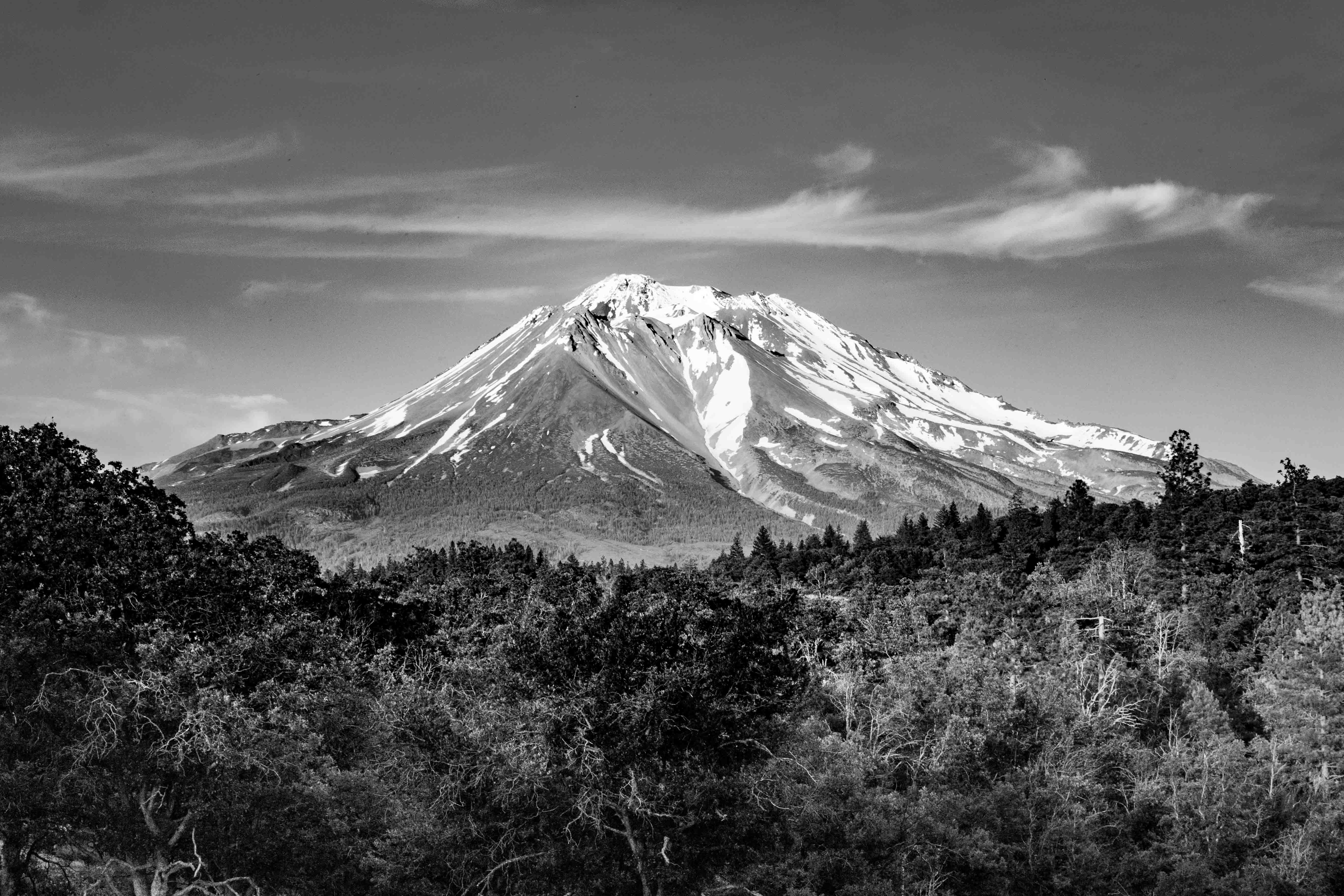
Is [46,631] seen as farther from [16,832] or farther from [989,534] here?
[989,534]

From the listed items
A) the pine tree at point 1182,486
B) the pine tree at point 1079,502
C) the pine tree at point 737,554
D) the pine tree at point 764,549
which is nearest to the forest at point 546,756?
the pine tree at point 1182,486

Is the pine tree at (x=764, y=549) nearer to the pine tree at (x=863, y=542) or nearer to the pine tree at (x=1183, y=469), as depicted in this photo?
the pine tree at (x=863, y=542)

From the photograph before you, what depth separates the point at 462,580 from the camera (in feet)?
276

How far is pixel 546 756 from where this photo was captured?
2723 centimetres

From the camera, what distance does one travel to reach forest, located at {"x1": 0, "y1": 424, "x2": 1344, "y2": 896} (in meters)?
27.2

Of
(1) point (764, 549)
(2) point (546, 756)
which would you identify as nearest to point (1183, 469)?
(1) point (764, 549)

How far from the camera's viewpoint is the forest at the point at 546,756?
27.2 meters

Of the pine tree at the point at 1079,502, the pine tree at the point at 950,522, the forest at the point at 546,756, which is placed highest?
the pine tree at the point at 1079,502

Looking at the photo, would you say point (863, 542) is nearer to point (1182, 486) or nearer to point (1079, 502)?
point (1079, 502)

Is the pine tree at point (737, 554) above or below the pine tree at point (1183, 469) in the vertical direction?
below

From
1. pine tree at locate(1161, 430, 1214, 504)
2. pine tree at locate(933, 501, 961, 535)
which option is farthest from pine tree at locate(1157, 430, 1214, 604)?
pine tree at locate(933, 501, 961, 535)

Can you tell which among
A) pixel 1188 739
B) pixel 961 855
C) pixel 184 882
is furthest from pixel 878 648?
pixel 184 882

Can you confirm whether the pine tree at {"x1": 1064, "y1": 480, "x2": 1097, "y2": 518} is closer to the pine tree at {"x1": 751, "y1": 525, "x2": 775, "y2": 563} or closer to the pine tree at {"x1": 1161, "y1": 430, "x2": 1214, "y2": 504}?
the pine tree at {"x1": 1161, "y1": 430, "x2": 1214, "y2": 504}

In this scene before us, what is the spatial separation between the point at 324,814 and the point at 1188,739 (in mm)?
37075
